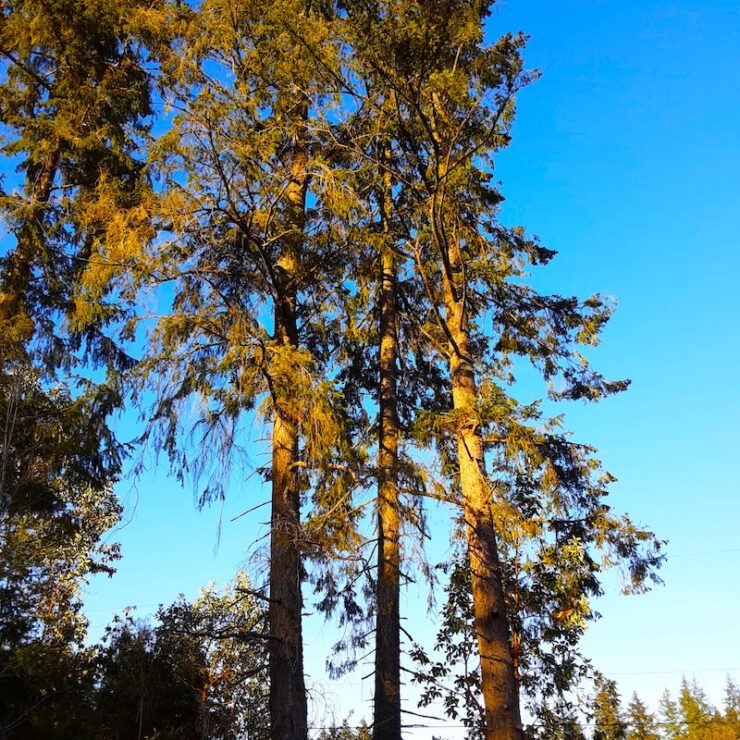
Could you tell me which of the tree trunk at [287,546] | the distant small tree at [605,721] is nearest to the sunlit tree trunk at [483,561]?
the tree trunk at [287,546]

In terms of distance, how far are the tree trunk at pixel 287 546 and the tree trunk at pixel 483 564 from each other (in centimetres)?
187

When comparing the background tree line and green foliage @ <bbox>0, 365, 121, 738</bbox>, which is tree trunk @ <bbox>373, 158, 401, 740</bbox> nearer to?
the background tree line

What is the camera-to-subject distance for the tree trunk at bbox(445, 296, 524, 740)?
5.56 meters

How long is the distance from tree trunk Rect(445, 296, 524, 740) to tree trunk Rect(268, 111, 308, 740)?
1.87 meters

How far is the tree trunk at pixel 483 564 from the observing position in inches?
219

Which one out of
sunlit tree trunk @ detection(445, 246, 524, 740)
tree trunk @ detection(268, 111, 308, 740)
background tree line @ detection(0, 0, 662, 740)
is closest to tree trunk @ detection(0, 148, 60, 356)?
background tree line @ detection(0, 0, 662, 740)

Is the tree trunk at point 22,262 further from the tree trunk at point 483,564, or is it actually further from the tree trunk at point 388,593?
the tree trunk at point 483,564

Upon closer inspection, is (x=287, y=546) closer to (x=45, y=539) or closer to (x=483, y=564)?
(x=483, y=564)

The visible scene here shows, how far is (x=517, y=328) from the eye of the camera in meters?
8.99

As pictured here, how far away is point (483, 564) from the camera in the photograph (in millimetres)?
6207

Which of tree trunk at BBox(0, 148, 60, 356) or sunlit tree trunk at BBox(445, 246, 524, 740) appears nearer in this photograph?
sunlit tree trunk at BBox(445, 246, 524, 740)

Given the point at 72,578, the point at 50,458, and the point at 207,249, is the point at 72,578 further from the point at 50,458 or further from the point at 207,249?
the point at 207,249

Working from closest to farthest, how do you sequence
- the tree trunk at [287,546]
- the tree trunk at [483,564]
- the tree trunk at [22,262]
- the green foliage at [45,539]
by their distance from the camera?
the tree trunk at [483,564] < the tree trunk at [287,546] < the green foliage at [45,539] < the tree trunk at [22,262]

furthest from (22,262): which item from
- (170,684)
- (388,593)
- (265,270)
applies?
(170,684)
